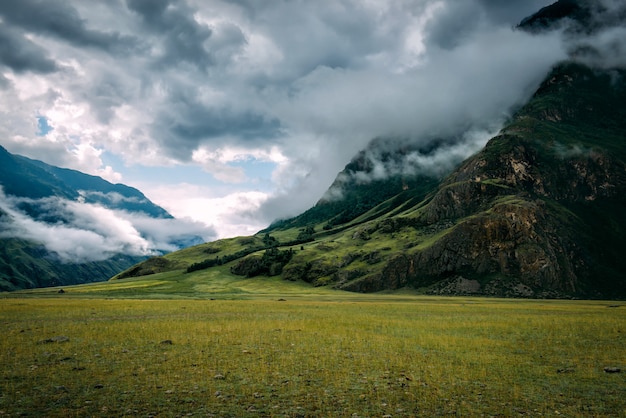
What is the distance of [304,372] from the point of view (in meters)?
20.8

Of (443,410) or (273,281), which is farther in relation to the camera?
(273,281)

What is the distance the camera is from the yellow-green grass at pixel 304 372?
50.0ft

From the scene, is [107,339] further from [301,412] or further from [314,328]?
[301,412]

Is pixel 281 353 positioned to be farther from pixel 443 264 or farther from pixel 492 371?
pixel 443 264

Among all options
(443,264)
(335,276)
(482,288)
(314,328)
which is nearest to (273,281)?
(335,276)

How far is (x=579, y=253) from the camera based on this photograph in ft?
620

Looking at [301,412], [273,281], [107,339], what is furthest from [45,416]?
[273,281]

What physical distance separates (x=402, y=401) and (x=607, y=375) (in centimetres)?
1406

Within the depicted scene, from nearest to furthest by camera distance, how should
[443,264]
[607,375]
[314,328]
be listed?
[607,375] < [314,328] < [443,264]

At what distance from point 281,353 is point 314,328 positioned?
13114 mm

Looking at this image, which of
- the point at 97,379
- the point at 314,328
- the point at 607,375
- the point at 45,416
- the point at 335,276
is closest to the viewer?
the point at 45,416

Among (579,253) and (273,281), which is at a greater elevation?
(579,253)

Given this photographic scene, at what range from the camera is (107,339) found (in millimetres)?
29891

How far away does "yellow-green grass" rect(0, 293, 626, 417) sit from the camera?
15250 mm
